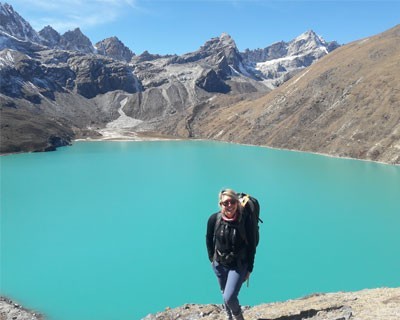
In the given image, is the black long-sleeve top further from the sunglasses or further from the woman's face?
the sunglasses

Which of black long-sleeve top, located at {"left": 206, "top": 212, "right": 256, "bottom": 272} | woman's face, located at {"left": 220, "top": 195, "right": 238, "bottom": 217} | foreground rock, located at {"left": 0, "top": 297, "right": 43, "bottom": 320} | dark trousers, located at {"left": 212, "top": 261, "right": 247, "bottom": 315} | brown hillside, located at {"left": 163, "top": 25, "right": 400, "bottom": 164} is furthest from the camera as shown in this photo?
brown hillside, located at {"left": 163, "top": 25, "right": 400, "bottom": 164}

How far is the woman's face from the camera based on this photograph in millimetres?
8359

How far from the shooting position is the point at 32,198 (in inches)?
2227

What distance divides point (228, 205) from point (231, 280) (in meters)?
1.82

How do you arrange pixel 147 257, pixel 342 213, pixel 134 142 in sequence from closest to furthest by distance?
pixel 147 257 → pixel 342 213 → pixel 134 142

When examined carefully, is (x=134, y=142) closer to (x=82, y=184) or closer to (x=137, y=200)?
(x=82, y=184)

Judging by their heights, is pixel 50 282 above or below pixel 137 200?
below

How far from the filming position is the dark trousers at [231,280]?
892 centimetres

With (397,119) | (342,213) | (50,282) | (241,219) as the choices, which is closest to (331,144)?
(397,119)

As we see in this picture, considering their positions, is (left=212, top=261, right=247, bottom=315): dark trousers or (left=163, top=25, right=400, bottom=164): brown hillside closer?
(left=212, top=261, right=247, bottom=315): dark trousers

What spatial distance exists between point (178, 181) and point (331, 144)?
52.5m

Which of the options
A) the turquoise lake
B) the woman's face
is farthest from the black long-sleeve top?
the turquoise lake

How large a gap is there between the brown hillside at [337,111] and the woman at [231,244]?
Result: 86.5m

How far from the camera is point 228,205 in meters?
8.40
